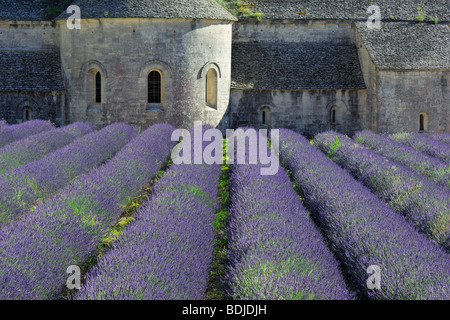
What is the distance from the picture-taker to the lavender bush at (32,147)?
10008 millimetres

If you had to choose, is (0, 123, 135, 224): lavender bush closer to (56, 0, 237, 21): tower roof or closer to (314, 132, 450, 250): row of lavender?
(314, 132, 450, 250): row of lavender

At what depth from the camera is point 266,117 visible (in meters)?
19.8

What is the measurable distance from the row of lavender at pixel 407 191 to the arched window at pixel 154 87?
8.31 meters

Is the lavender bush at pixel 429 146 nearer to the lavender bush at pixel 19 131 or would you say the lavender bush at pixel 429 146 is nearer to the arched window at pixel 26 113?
the lavender bush at pixel 19 131

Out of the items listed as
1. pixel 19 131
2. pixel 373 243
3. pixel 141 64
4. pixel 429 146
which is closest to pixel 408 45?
pixel 429 146

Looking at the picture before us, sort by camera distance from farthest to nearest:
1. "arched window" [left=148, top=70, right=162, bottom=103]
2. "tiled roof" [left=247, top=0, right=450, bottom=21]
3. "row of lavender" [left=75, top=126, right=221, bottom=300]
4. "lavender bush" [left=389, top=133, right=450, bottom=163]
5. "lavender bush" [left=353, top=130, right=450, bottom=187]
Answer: "tiled roof" [left=247, top=0, right=450, bottom=21], "arched window" [left=148, top=70, right=162, bottom=103], "lavender bush" [left=389, top=133, right=450, bottom=163], "lavender bush" [left=353, top=130, right=450, bottom=187], "row of lavender" [left=75, top=126, right=221, bottom=300]

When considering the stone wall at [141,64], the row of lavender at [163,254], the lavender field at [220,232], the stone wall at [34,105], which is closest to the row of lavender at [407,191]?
the lavender field at [220,232]

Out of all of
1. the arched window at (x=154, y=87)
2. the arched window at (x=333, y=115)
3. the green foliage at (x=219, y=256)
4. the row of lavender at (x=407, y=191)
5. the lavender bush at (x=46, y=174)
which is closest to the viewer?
the green foliage at (x=219, y=256)

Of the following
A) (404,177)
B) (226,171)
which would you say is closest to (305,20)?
(226,171)

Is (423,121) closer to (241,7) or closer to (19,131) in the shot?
(241,7)

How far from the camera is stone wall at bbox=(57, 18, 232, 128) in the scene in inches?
706

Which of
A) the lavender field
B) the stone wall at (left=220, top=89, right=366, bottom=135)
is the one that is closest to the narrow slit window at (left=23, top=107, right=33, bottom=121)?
the stone wall at (left=220, top=89, right=366, bottom=135)

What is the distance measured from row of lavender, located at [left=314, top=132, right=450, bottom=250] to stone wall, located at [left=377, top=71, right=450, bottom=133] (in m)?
7.69
